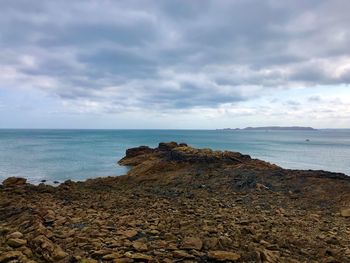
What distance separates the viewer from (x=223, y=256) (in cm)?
845

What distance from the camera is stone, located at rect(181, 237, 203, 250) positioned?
8.98 meters

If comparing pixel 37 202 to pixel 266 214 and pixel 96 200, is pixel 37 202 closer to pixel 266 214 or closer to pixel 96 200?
pixel 96 200

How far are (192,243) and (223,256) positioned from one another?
1.02 metres

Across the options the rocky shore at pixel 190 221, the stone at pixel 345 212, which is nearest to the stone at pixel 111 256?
the rocky shore at pixel 190 221

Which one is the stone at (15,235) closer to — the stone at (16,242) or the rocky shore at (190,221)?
the rocky shore at (190,221)

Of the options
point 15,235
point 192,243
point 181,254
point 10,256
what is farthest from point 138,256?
point 15,235

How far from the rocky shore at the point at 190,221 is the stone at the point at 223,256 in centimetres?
2

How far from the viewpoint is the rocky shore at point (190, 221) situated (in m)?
8.69

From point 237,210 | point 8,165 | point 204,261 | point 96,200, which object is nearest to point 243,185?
point 237,210

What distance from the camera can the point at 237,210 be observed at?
14477mm

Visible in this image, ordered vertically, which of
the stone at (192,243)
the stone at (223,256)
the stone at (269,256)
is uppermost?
the stone at (192,243)

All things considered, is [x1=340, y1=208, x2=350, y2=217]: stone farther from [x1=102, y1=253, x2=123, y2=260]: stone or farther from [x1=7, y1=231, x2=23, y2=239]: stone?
[x1=7, y1=231, x2=23, y2=239]: stone

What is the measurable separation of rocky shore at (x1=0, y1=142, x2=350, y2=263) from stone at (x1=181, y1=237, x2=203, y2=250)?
26 mm

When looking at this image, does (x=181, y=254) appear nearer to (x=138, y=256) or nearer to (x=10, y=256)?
(x=138, y=256)
